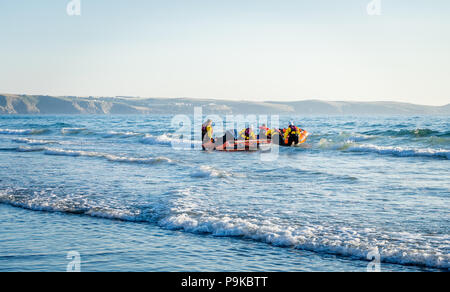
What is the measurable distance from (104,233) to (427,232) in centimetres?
601

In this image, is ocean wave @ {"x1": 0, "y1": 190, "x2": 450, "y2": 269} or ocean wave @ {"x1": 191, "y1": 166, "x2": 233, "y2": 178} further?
ocean wave @ {"x1": 191, "y1": 166, "x2": 233, "y2": 178}

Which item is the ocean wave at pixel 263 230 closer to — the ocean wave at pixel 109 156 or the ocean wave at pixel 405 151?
the ocean wave at pixel 109 156

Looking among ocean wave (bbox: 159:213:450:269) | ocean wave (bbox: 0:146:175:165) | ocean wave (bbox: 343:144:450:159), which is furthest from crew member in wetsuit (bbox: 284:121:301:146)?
ocean wave (bbox: 159:213:450:269)

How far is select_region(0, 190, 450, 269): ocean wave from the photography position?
662cm

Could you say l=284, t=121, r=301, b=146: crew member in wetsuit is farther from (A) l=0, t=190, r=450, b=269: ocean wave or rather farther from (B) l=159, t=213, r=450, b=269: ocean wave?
(B) l=159, t=213, r=450, b=269: ocean wave

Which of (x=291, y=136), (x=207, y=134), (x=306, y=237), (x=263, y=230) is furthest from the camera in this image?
(x=291, y=136)

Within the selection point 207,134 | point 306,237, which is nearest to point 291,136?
point 207,134

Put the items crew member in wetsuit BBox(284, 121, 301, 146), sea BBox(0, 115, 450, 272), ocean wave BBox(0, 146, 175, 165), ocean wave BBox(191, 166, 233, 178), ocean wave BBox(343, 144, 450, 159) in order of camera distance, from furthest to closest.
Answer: crew member in wetsuit BBox(284, 121, 301, 146) < ocean wave BBox(343, 144, 450, 159) < ocean wave BBox(0, 146, 175, 165) < ocean wave BBox(191, 166, 233, 178) < sea BBox(0, 115, 450, 272)

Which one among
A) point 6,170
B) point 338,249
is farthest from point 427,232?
point 6,170

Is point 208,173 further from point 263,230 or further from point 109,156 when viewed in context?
point 109,156

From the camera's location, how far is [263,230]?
309 inches

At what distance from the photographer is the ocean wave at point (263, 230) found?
6.62m
